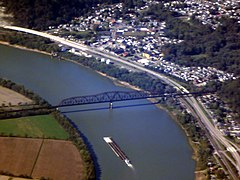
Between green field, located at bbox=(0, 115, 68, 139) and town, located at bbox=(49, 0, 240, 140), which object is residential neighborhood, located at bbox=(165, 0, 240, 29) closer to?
town, located at bbox=(49, 0, 240, 140)

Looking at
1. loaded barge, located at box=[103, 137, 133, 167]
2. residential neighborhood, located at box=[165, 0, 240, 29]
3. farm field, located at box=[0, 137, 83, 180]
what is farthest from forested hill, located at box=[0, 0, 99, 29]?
farm field, located at box=[0, 137, 83, 180]

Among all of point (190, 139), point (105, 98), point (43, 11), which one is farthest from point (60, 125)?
point (43, 11)

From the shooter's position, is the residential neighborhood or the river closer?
the river

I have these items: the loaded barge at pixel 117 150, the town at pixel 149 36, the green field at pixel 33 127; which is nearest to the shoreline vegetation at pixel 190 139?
the town at pixel 149 36

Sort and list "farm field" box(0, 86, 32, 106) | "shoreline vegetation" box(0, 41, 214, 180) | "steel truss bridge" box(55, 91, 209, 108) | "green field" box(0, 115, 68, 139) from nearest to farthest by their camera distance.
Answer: "shoreline vegetation" box(0, 41, 214, 180), "green field" box(0, 115, 68, 139), "farm field" box(0, 86, 32, 106), "steel truss bridge" box(55, 91, 209, 108)

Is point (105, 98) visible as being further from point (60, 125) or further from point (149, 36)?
point (149, 36)

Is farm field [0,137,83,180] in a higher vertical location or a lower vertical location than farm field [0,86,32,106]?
lower

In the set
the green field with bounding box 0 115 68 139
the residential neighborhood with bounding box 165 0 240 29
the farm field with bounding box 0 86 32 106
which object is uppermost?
the residential neighborhood with bounding box 165 0 240 29
